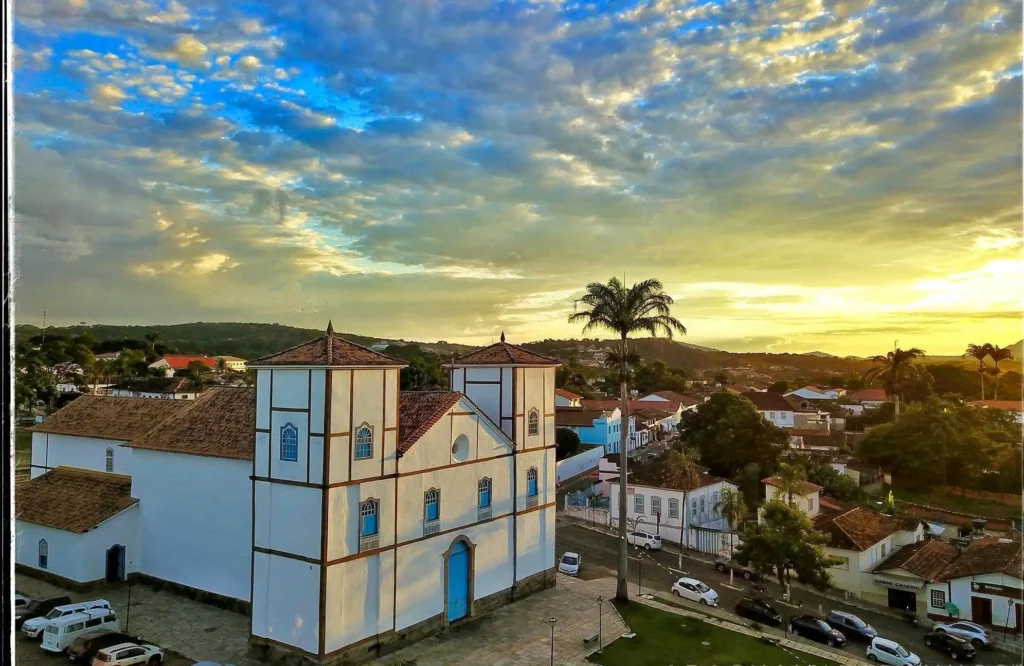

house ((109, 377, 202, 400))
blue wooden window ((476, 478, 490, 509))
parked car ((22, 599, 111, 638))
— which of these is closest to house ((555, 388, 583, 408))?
house ((109, 377, 202, 400))

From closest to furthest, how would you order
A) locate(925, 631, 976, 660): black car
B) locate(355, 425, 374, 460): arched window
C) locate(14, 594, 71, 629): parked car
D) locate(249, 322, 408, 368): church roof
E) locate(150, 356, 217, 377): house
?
1. locate(249, 322, 408, 368): church roof
2. locate(355, 425, 374, 460): arched window
3. locate(14, 594, 71, 629): parked car
4. locate(925, 631, 976, 660): black car
5. locate(150, 356, 217, 377): house

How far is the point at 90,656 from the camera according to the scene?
17.7 metres

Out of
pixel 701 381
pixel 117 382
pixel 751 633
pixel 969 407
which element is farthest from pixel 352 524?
pixel 701 381

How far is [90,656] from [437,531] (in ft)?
31.6

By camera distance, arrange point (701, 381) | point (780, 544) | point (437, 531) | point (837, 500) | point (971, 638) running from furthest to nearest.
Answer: point (701, 381) → point (837, 500) → point (780, 544) → point (971, 638) → point (437, 531)

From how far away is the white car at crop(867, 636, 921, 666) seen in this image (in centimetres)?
2170

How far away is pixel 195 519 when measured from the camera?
2322cm

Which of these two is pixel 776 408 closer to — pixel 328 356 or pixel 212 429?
pixel 212 429

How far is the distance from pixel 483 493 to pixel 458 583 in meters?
3.02

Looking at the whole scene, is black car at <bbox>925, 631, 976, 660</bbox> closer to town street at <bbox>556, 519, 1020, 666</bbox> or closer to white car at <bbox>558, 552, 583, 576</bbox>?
town street at <bbox>556, 519, 1020, 666</bbox>

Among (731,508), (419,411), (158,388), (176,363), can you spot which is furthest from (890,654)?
(176,363)

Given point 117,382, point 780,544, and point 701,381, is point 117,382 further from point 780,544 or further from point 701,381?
point 701,381

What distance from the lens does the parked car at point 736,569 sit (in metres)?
30.6

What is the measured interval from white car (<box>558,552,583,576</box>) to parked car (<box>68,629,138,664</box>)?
16.2 m
